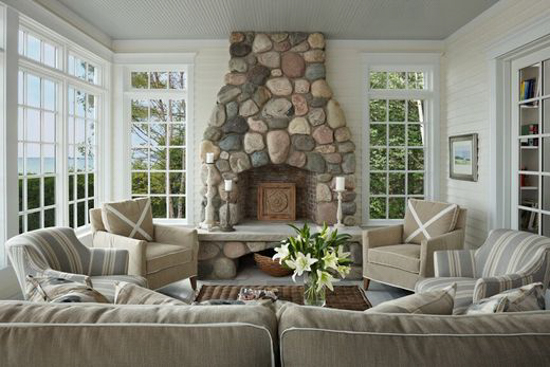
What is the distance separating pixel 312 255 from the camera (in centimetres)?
260

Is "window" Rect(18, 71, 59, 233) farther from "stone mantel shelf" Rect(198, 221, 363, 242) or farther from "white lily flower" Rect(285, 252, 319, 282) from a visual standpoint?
"white lily flower" Rect(285, 252, 319, 282)

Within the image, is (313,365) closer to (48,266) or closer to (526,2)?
(48,266)

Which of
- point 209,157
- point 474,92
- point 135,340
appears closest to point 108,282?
point 135,340

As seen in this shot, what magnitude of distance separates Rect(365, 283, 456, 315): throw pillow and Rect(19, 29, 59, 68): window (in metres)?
4.07

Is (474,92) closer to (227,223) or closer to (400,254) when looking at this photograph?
(400,254)

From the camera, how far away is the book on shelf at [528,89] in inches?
160

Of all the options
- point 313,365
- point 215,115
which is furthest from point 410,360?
point 215,115

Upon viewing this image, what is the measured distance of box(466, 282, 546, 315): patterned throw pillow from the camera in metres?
1.50

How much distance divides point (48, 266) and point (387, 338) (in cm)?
244

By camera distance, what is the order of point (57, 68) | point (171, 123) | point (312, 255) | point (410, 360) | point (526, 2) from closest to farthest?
point (410, 360), point (312, 255), point (526, 2), point (57, 68), point (171, 123)

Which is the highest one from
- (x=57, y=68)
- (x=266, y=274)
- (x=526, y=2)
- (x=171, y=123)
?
(x=526, y=2)

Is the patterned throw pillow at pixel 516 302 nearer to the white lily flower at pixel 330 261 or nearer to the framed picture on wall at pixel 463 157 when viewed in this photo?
the white lily flower at pixel 330 261

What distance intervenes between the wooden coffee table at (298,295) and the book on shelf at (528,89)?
8.63 feet

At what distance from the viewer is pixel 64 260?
3021 mm
